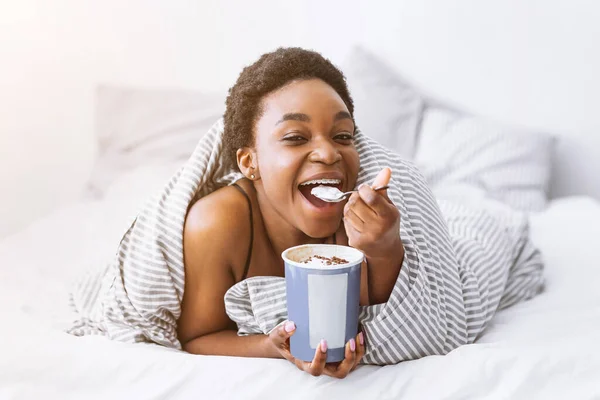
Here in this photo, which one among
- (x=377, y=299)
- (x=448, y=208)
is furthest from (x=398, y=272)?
(x=448, y=208)

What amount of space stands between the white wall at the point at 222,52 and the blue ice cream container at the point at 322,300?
127cm

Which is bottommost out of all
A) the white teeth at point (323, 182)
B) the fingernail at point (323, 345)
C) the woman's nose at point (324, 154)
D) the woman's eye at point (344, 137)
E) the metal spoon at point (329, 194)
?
the fingernail at point (323, 345)

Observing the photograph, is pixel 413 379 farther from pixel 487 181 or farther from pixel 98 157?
pixel 98 157

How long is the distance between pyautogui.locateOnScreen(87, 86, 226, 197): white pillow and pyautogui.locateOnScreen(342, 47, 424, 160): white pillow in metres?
0.41

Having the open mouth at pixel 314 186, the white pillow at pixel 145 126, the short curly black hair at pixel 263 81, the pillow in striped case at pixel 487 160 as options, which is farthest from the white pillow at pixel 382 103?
the open mouth at pixel 314 186

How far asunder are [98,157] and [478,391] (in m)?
1.43

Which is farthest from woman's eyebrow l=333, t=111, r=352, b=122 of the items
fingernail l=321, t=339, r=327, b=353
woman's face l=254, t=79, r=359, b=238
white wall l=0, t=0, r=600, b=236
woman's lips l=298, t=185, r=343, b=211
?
white wall l=0, t=0, r=600, b=236

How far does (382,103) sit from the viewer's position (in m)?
1.78

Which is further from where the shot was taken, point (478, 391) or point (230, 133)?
point (230, 133)

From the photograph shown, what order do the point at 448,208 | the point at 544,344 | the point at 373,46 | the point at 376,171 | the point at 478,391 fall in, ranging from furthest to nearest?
the point at 373,46 < the point at 448,208 < the point at 376,171 < the point at 544,344 < the point at 478,391

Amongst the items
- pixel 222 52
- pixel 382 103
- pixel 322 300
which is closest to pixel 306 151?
pixel 322 300

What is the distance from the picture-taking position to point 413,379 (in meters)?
0.72

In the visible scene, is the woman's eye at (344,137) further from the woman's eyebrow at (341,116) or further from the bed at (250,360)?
the bed at (250,360)

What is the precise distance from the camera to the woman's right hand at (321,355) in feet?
2.27
